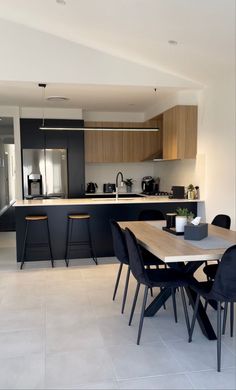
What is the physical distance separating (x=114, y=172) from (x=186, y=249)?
526 centimetres

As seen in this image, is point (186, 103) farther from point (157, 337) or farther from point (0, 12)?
point (157, 337)

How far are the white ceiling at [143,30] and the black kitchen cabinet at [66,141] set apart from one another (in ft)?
4.63

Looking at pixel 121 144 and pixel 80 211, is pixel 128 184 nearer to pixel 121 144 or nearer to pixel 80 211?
pixel 121 144

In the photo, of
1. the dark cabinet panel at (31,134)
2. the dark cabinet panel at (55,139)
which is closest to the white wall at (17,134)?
the dark cabinet panel at (31,134)

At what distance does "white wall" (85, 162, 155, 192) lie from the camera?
7547 millimetres

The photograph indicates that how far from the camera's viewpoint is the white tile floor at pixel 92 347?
2174 mm

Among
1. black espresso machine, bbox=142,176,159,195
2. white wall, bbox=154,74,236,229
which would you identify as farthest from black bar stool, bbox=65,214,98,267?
black espresso machine, bbox=142,176,159,195

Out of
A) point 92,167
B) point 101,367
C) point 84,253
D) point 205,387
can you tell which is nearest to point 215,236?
point 205,387

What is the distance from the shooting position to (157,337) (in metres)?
2.74

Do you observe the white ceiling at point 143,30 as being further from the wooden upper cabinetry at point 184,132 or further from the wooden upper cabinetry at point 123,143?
the wooden upper cabinetry at point 123,143

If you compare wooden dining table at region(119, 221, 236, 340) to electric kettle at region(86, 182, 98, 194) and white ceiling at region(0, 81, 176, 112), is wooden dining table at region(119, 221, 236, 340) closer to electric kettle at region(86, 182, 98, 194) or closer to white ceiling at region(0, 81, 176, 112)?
white ceiling at region(0, 81, 176, 112)

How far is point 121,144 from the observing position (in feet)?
23.7

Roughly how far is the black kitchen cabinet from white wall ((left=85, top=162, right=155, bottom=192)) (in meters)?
0.53

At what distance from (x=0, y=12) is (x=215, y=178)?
12.1 feet
